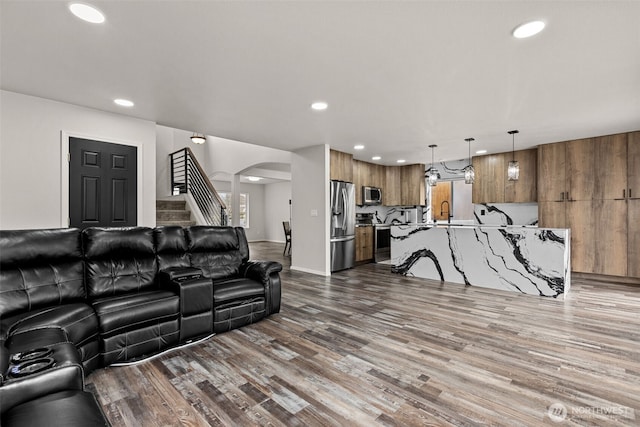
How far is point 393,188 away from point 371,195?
898 millimetres

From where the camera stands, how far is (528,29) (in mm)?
2064

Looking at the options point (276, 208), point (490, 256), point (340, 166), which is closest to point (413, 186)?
point (340, 166)

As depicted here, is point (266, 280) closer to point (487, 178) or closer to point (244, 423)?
point (244, 423)

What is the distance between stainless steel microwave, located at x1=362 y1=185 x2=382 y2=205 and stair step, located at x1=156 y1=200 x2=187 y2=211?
4.23 meters

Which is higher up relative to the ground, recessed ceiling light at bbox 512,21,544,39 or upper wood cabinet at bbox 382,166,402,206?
recessed ceiling light at bbox 512,21,544,39

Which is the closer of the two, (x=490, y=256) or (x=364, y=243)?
(x=490, y=256)

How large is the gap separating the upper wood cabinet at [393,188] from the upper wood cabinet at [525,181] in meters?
2.59

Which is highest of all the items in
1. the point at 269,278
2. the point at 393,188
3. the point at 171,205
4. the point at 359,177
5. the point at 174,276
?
the point at 359,177

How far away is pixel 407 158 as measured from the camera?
7.16 metres

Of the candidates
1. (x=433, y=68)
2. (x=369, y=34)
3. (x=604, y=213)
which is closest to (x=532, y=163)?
(x=604, y=213)

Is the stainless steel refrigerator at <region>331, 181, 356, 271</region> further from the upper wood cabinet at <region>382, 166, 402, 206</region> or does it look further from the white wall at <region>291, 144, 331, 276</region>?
the upper wood cabinet at <region>382, 166, 402, 206</region>

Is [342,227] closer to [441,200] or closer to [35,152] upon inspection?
[441,200]

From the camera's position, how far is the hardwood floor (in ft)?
5.84

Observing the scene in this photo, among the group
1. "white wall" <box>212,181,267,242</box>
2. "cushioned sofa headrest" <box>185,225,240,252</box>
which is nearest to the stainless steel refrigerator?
"cushioned sofa headrest" <box>185,225,240,252</box>
